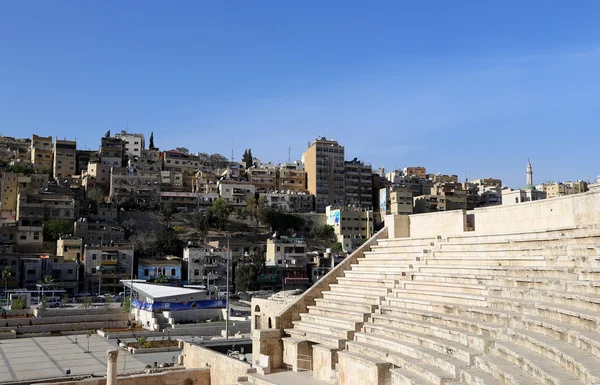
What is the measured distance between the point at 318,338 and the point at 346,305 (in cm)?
150

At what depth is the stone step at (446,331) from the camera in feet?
34.3

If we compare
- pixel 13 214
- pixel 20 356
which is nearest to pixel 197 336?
pixel 20 356

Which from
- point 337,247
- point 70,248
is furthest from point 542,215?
point 337,247

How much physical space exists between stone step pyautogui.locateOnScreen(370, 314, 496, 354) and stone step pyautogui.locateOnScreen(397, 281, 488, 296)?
3.84 ft

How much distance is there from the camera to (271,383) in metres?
14.1

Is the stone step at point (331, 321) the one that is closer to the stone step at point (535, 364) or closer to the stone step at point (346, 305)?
the stone step at point (346, 305)

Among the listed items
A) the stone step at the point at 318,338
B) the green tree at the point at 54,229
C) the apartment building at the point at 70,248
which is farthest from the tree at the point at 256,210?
the stone step at the point at 318,338

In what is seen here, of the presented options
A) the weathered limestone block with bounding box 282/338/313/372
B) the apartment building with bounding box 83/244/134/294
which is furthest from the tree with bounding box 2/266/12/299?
the weathered limestone block with bounding box 282/338/313/372

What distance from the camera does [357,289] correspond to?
1711 centimetres

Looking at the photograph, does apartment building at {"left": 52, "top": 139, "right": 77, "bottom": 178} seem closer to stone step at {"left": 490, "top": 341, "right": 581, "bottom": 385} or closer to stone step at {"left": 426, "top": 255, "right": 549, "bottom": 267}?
stone step at {"left": 426, "top": 255, "right": 549, "bottom": 267}

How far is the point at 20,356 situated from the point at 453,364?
20.6 meters

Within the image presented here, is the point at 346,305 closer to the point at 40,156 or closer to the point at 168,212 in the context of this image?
the point at 168,212

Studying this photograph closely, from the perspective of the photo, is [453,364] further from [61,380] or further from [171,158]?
[171,158]

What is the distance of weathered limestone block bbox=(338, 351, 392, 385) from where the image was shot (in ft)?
37.6
